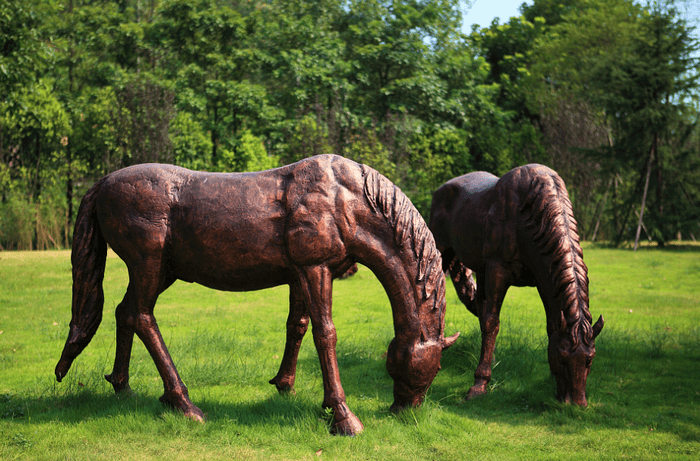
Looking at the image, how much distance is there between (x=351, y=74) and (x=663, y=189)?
15096 mm

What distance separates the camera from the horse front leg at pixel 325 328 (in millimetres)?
4562

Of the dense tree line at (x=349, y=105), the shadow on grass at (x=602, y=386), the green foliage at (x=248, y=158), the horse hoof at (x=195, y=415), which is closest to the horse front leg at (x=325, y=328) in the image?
the horse hoof at (x=195, y=415)

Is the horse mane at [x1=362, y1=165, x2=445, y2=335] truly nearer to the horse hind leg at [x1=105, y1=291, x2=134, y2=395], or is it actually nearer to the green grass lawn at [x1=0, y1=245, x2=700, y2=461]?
the green grass lawn at [x1=0, y1=245, x2=700, y2=461]

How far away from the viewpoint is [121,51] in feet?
84.6

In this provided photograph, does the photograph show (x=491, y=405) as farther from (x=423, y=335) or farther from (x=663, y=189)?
(x=663, y=189)

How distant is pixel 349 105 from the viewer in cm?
2650

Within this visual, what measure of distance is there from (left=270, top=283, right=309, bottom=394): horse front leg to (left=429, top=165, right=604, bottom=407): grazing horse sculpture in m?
1.97

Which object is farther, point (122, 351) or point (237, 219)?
point (122, 351)

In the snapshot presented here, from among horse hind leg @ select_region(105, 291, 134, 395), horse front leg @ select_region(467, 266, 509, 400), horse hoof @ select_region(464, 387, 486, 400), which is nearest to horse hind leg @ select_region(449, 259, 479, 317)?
horse front leg @ select_region(467, 266, 509, 400)

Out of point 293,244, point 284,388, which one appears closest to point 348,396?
point 284,388

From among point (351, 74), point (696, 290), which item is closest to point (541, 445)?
point (696, 290)

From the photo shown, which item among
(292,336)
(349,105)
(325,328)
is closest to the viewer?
(325,328)

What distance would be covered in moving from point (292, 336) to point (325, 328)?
890mm

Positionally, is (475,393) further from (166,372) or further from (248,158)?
→ (248,158)
